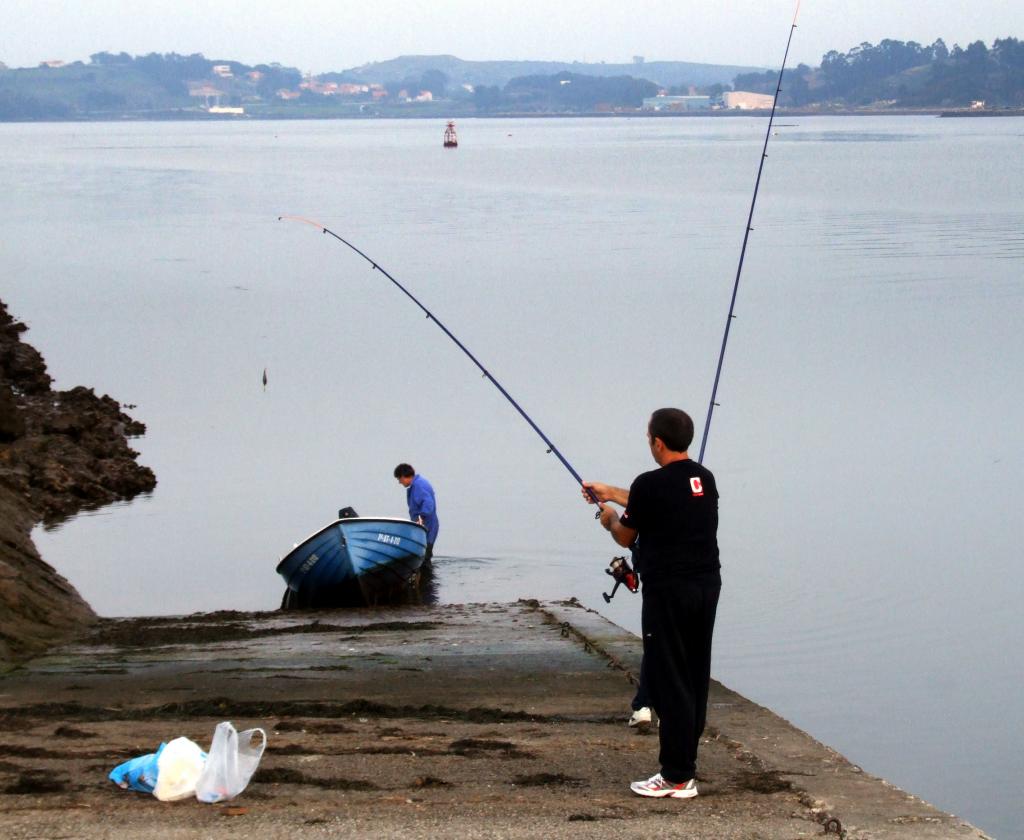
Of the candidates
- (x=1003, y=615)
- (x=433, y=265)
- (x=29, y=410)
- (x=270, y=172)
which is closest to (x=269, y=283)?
(x=433, y=265)

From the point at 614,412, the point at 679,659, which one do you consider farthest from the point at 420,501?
the point at 614,412

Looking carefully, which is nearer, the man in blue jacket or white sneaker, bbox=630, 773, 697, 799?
white sneaker, bbox=630, 773, 697, 799

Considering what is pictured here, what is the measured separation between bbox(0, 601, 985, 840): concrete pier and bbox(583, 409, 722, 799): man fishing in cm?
36

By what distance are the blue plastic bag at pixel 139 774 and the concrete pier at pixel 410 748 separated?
0.18ft

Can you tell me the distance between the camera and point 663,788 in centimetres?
613

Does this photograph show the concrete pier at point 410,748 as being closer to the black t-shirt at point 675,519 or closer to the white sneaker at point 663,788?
the white sneaker at point 663,788

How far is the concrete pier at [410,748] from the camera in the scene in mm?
5895

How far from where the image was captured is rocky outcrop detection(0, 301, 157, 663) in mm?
10883

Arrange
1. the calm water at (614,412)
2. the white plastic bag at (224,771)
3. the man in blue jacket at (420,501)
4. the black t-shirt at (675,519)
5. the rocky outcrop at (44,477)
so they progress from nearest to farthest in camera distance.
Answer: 1. the black t-shirt at (675,519)
2. the white plastic bag at (224,771)
3. the rocky outcrop at (44,477)
4. the calm water at (614,412)
5. the man in blue jacket at (420,501)

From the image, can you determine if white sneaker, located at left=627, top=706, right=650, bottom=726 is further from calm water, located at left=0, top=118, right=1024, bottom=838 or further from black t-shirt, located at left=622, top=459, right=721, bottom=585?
calm water, located at left=0, top=118, right=1024, bottom=838

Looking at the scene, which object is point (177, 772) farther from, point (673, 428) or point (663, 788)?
point (673, 428)

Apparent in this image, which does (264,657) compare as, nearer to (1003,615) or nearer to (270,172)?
(1003,615)

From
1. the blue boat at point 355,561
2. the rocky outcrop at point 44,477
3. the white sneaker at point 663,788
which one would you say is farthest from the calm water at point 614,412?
the white sneaker at point 663,788

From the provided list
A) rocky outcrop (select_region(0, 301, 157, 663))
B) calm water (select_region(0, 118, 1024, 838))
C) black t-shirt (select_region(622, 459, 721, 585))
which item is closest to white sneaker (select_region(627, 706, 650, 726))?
black t-shirt (select_region(622, 459, 721, 585))
